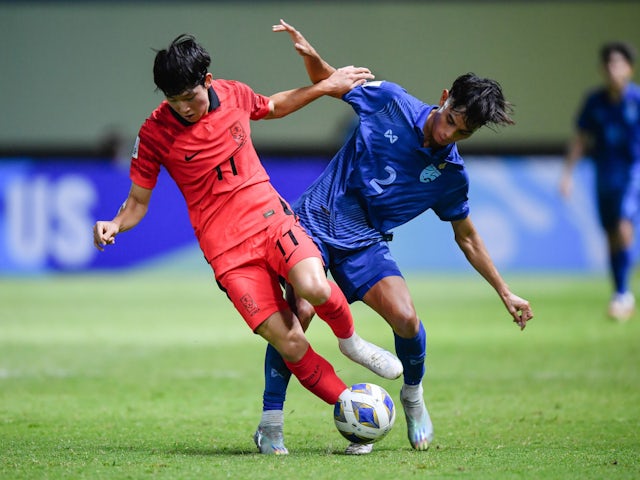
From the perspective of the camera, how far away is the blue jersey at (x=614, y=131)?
12.0 metres

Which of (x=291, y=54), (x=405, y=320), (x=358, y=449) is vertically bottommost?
(x=291, y=54)

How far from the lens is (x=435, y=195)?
6180mm

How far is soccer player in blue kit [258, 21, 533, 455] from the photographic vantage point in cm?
593

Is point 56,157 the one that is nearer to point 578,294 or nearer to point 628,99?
point 578,294

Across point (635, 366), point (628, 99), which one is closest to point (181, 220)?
point (628, 99)

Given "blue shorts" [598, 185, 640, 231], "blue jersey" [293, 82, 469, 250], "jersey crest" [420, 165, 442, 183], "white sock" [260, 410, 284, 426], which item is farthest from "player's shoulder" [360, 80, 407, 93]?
"blue shorts" [598, 185, 640, 231]

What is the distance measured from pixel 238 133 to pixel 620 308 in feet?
23.2

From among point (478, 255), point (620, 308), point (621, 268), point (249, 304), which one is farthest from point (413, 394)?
point (621, 268)

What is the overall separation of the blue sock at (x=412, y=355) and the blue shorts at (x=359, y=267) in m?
0.33

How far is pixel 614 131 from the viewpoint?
1207cm

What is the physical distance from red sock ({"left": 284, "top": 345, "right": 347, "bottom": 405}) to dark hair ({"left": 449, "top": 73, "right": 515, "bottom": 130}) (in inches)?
55.5

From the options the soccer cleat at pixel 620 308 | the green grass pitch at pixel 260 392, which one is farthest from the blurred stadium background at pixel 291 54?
the soccer cleat at pixel 620 308

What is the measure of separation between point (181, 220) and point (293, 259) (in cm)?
1190

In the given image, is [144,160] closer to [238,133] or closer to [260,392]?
[238,133]
